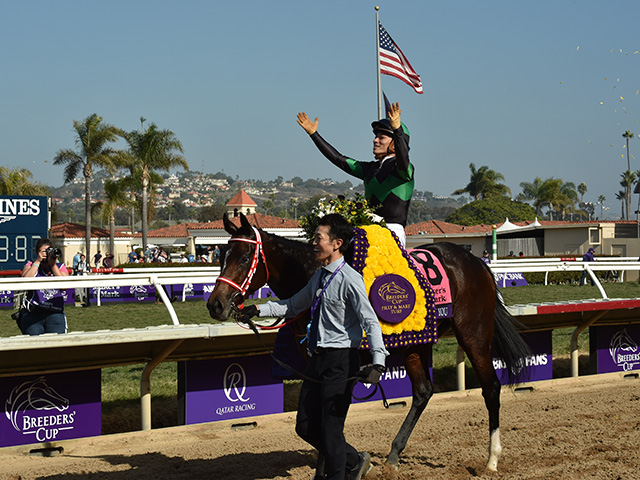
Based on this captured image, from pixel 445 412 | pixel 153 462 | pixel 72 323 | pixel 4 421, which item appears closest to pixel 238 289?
pixel 153 462

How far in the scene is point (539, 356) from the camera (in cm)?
926

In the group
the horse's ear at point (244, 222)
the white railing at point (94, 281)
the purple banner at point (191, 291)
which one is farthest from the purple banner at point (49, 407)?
the purple banner at point (191, 291)

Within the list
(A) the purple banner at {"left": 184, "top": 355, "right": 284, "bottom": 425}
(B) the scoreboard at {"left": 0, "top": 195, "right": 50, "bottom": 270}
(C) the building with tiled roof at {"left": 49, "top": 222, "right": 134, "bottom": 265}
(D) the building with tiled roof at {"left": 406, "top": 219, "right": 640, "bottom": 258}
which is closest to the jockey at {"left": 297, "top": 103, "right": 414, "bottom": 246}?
(A) the purple banner at {"left": 184, "top": 355, "right": 284, "bottom": 425}

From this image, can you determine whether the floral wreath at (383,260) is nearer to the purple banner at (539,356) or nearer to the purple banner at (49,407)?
the purple banner at (49,407)

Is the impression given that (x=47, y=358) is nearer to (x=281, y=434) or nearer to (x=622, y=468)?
(x=281, y=434)

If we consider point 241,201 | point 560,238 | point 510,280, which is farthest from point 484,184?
point 510,280

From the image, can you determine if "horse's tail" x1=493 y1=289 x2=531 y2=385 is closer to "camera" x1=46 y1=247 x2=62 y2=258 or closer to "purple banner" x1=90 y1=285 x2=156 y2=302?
"camera" x1=46 y1=247 x2=62 y2=258

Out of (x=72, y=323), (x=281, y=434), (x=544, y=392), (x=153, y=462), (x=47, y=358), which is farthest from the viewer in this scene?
(x=72, y=323)

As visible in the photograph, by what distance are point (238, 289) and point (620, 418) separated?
439 centimetres

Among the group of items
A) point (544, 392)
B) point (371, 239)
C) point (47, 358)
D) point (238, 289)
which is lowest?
point (544, 392)

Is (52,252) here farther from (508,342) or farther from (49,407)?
(508,342)

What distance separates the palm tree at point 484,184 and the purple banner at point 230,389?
289 ft

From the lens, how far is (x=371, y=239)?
5.08 metres

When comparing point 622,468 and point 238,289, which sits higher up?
point 238,289
